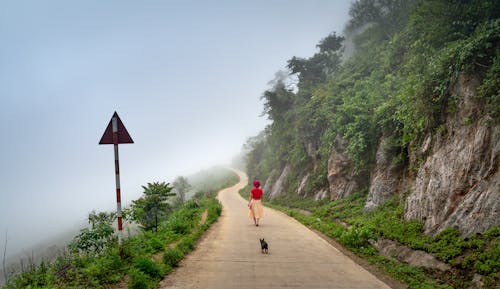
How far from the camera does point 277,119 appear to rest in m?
35.0

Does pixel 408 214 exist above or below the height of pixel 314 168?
below

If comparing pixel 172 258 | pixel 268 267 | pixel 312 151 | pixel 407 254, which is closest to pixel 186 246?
pixel 172 258

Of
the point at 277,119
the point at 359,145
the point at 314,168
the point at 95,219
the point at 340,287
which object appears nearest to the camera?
the point at 340,287

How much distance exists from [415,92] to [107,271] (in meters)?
11.4

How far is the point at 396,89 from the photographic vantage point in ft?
55.7

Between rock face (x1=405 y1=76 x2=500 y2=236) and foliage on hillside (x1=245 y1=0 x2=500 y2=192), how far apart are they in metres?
0.46

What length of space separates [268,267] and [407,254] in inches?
158

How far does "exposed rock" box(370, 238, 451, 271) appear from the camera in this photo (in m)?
7.07

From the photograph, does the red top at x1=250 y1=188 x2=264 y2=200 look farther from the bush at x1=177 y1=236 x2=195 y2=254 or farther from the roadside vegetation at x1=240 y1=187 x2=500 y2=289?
the bush at x1=177 y1=236 x2=195 y2=254

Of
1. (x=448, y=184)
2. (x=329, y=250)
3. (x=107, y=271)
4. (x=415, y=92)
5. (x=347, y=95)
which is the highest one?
(x=347, y=95)

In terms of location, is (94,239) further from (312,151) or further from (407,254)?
(312,151)

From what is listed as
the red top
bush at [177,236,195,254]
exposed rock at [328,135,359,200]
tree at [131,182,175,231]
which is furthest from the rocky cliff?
tree at [131,182,175,231]

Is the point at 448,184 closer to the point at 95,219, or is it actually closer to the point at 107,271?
the point at 107,271

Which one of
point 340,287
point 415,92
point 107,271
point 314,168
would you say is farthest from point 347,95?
point 107,271
